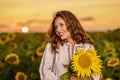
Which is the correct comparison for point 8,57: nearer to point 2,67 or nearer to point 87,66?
point 2,67

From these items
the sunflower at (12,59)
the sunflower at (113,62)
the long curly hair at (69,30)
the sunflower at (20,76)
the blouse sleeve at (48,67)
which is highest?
the long curly hair at (69,30)

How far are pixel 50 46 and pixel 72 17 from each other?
363mm

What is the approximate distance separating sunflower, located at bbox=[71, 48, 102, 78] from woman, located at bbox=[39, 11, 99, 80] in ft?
0.47

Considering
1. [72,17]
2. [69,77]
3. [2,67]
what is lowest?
[2,67]

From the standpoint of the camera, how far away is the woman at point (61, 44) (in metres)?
5.08

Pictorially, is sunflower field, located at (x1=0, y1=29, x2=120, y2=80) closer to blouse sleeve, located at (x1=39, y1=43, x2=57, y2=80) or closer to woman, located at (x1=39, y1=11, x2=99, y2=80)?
woman, located at (x1=39, y1=11, x2=99, y2=80)

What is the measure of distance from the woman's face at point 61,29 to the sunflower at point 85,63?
29 centimetres

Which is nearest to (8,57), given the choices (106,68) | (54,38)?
(106,68)

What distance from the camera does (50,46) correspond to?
512 cm

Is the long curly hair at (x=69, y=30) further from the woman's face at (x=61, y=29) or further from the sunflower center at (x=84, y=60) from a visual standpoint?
the sunflower center at (x=84, y=60)

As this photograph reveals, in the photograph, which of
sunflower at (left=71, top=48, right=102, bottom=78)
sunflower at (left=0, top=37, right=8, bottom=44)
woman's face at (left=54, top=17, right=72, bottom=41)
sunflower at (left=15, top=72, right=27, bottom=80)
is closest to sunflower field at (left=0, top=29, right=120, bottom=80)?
sunflower at (left=15, top=72, right=27, bottom=80)

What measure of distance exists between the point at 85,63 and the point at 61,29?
16.7 inches

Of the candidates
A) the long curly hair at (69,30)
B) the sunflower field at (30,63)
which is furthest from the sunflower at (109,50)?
the long curly hair at (69,30)

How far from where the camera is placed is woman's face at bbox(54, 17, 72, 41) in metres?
5.12
